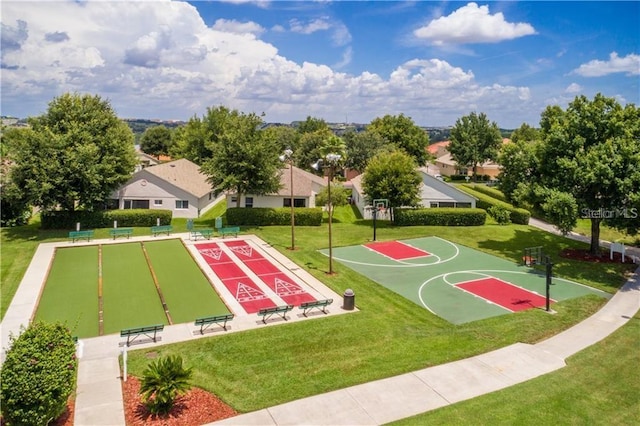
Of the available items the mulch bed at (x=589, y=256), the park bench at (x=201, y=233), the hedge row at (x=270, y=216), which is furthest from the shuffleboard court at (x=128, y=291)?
the mulch bed at (x=589, y=256)

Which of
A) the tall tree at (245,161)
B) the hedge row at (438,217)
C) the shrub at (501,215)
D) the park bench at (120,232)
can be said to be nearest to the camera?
the park bench at (120,232)

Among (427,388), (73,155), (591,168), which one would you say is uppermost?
(73,155)

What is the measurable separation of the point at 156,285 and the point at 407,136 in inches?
2485

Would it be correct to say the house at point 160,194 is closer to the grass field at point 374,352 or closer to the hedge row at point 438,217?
the grass field at point 374,352

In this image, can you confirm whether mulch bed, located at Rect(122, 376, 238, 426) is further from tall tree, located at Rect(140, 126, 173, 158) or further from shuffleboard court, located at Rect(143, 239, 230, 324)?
tall tree, located at Rect(140, 126, 173, 158)

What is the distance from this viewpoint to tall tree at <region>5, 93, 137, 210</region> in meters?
30.7

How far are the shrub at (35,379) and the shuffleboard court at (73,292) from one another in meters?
6.70

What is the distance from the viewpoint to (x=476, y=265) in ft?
89.3

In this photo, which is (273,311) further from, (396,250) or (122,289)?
(396,250)

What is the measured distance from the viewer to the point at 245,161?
3594cm

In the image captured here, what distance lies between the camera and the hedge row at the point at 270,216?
37188mm

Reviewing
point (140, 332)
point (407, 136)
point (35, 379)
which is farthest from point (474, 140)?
point (35, 379)

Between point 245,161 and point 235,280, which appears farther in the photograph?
point 245,161

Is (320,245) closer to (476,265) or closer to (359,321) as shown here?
(476,265)
